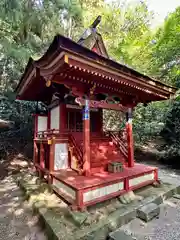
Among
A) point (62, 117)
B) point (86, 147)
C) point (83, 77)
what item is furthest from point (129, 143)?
point (83, 77)

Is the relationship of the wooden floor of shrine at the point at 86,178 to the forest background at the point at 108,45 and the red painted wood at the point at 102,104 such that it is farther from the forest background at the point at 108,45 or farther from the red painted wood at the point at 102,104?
the forest background at the point at 108,45

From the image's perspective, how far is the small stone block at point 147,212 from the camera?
9.99 feet

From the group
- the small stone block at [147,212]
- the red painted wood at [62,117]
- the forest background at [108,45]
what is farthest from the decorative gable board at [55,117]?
the small stone block at [147,212]

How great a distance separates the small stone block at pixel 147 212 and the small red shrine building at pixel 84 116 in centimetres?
56

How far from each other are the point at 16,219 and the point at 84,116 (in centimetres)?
265

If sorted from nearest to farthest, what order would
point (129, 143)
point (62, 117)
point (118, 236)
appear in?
1. point (118, 236)
2. point (62, 117)
3. point (129, 143)

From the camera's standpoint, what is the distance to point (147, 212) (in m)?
3.07

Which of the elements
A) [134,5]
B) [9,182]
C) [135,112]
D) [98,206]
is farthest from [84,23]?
[98,206]

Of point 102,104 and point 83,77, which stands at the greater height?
point 83,77

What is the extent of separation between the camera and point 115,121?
1093cm

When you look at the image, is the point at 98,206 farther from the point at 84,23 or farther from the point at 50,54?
the point at 84,23

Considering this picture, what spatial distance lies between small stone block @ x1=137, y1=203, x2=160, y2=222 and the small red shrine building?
558 millimetres

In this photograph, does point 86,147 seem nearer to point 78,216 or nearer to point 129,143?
point 78,216

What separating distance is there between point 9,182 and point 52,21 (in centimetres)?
837
